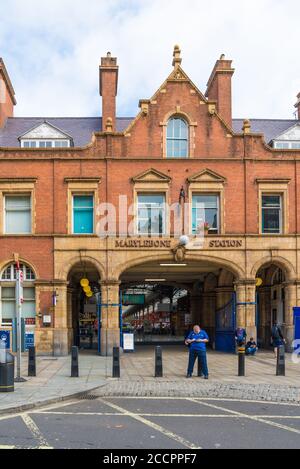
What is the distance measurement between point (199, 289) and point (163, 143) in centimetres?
1208

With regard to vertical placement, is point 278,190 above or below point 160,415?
above

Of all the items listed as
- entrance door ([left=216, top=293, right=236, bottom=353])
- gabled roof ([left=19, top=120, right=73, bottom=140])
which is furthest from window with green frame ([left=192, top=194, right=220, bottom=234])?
gabled roof ([left=19, top=120, right=73, bottom=140])

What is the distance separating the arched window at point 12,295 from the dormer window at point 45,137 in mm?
6595

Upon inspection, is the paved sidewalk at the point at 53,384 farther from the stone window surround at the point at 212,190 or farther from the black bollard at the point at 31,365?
the stone window surround at the point at 212,190

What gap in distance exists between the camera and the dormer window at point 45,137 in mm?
31078

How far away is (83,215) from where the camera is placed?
1133 inches

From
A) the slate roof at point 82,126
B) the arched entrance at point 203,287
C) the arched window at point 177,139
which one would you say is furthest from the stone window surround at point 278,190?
the slate roof at point 82,126

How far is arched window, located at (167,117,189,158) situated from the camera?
29.1 metres

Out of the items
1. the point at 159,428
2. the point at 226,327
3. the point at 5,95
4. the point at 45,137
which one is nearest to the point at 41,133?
the point at 45,137

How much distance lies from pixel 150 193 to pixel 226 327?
7.75 metres

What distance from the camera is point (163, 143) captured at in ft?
94.9

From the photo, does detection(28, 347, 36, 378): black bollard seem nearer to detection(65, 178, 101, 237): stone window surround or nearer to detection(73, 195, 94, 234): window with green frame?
detection(65, 178, 101, 237): stone window surround

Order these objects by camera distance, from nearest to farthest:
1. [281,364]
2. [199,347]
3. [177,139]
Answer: [199,347]
[281,364]
[177,139]

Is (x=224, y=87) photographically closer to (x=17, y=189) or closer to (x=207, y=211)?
(x=207, y=211)
